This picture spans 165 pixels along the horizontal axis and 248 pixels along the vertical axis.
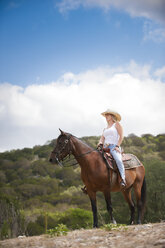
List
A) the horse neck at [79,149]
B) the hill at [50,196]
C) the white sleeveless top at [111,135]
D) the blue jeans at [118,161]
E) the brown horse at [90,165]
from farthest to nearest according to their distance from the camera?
1. the hill at [50,196]
2. the white sleeveless top at [111,135]
3. the blue jeans at [118,161]
4. the horse neck at [79,149]
5. the brown horse at [90,165]

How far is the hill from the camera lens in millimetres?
24031

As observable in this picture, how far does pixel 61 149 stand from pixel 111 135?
153 centimetres

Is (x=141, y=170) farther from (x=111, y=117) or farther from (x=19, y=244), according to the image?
(x=19, y=244)

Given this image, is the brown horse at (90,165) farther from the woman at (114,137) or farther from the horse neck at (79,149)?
the woman at (114,137)

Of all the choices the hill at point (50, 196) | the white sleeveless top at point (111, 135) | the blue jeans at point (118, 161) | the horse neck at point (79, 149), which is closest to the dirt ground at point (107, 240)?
the blue jeans at point (118, 161)

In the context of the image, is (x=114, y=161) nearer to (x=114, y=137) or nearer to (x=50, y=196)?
(x=114, y=137)

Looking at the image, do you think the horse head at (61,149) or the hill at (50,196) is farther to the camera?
the hill at (50,196)

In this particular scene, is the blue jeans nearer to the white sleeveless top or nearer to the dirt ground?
the white sleeveless top

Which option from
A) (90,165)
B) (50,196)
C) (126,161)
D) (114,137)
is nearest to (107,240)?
(90,165)

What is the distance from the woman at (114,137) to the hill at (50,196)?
2653 millimetres

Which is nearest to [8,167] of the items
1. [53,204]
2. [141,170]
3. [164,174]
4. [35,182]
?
[35,182]

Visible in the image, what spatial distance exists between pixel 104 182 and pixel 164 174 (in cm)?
2039

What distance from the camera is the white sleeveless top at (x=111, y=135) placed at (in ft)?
24.0

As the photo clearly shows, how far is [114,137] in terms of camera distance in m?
7.33
